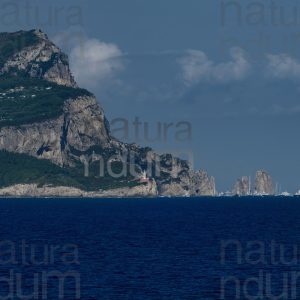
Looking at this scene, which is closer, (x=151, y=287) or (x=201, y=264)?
(x=151, y=287)

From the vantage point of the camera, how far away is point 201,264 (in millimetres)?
163500

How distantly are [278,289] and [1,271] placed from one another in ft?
123

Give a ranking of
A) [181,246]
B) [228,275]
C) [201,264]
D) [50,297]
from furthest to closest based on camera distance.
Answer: [181,246], [201,264], [228,275], [50,297]

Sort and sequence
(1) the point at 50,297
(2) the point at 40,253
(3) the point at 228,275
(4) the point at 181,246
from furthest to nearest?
(4) the point at 181,246 < (2) the point at 40,253 < (3) the point at 228,275 < (1) the point at 50,297

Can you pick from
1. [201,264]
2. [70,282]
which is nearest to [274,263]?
[201,264]

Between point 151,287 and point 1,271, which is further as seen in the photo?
point 1,271

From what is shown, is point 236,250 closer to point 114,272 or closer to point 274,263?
point 274,263

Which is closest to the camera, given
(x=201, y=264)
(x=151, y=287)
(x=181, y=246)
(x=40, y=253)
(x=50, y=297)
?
(x=50, y=297)

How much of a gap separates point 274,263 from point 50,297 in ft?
148

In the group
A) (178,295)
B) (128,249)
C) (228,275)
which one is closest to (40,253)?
(128,249)

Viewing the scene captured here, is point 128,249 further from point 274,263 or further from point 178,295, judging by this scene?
point 178,295

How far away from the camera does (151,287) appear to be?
139 meters

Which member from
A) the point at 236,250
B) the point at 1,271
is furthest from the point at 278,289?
the point at 236,250

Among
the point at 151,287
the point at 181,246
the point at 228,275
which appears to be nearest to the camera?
the point at 151,287
